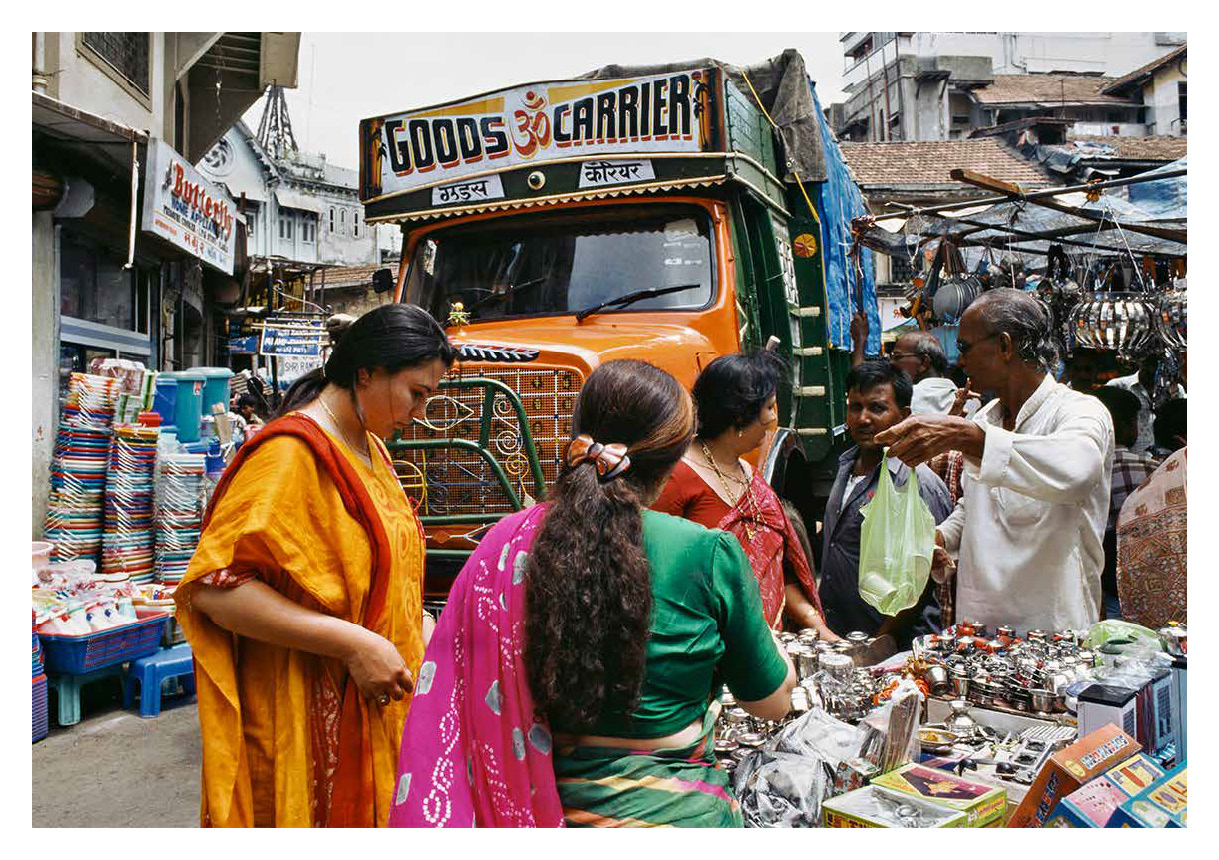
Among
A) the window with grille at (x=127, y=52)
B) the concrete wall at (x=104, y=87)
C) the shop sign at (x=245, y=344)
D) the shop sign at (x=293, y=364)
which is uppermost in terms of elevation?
the window with grille at (x=127, y=52)

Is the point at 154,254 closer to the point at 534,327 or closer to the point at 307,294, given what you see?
the point at 534,327

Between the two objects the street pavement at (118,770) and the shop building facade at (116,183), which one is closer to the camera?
the street pavement at (118,770)

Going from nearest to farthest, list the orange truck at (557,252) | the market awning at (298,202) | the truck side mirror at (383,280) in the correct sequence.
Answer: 1. the orange truck at (557,252)
2. the truck side mirror at (383,280)
3. the market awning at (298,202)

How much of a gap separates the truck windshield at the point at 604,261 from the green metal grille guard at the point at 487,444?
29.9 inches

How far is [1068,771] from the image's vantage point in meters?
1.63

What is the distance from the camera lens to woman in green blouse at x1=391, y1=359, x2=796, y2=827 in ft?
4.52

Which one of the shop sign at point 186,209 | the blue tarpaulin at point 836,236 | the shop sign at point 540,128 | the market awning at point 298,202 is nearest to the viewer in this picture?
the shop sign at point 540,128

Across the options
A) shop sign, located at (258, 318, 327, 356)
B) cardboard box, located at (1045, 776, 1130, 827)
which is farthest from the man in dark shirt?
shop sign, located at (258, 318, 327, 356)

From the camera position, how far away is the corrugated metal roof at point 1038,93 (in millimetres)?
18041

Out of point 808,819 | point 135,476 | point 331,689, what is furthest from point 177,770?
point 808,819

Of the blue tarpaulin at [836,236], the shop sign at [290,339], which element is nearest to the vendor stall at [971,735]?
A: the blue tarpaulin at [836,236]

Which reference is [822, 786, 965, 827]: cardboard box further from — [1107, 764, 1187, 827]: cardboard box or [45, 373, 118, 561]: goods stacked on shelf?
[45, 373, 118, 561]: goods stacked on shelf

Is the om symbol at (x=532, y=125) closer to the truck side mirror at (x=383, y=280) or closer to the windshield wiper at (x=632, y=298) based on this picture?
the windshield wiper at (x=632, y=298)

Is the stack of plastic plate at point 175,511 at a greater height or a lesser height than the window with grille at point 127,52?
lesser
